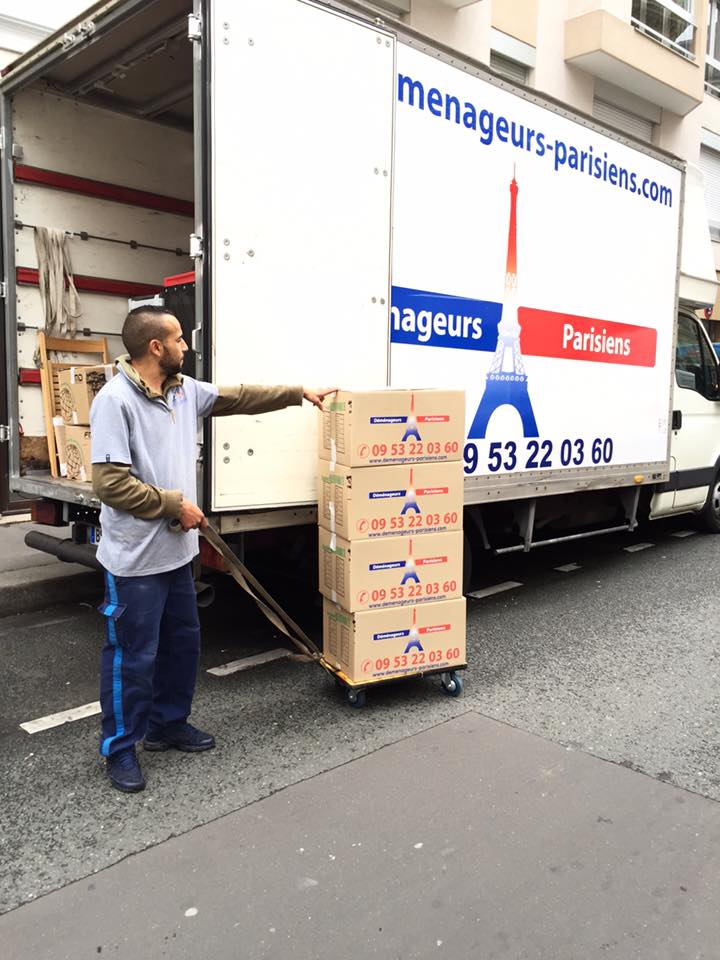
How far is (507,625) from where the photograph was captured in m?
5.36

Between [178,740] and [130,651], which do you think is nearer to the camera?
[130,651]

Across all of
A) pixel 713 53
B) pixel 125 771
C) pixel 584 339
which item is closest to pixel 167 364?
pixel 125 771

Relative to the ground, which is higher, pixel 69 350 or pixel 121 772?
pixel 69 350

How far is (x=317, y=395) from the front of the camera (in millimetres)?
3877

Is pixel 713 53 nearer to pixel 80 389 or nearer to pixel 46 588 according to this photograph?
pixel 80 389

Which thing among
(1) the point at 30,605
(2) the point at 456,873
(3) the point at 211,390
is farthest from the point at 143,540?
(1) the point at 30,605

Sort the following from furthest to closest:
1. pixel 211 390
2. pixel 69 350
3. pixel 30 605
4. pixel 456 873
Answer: pixel 30 605, pixel 69 350, pixel 211 390, pixel 456 873

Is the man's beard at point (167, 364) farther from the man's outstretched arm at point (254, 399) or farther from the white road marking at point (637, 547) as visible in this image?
the white road marking at point (637, 547)

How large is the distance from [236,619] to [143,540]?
2.36 metres

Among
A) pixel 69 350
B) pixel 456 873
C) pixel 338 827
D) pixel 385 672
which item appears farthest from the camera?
pixel 69 350

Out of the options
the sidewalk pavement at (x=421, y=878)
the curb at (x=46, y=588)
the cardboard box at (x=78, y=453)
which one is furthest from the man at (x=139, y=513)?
the curb at (x=46, y=588)

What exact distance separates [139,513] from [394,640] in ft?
4.80

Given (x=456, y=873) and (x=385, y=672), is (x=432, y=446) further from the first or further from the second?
(x=456, y=873)

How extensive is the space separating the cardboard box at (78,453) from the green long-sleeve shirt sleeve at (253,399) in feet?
4.57
